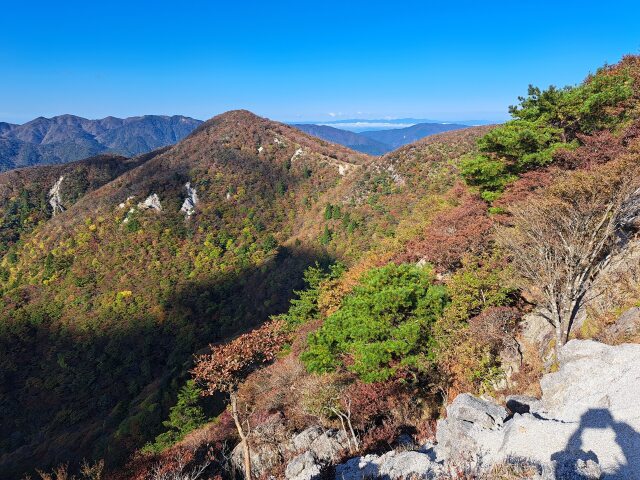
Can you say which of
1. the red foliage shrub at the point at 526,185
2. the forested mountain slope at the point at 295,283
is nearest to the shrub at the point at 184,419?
the forested mountain slope at the point at 295,283

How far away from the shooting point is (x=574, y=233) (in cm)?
1191

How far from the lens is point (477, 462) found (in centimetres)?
889

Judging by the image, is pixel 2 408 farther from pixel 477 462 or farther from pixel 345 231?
pixel 477 462

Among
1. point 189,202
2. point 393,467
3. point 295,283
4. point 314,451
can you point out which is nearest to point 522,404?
A: point 393,467

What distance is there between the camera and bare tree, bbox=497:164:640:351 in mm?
11656

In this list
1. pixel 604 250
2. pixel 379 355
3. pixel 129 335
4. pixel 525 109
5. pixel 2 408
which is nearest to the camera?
pixel 604 250

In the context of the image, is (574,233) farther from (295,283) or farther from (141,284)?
(141,284)

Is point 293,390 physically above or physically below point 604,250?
below

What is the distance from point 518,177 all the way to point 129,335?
222 ft

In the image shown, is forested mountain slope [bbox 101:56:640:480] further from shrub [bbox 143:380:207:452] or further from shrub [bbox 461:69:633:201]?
shrub [bbox 143:380:207:452]

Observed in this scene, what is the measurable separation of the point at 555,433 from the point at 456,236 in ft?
Answer: 42.1

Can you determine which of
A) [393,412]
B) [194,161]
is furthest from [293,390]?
[194,161]

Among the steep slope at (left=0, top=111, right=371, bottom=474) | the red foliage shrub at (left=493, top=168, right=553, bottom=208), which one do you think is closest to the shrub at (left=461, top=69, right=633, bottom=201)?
the red foliage shrub at (left=493, top=168, right=553, bottom=208)

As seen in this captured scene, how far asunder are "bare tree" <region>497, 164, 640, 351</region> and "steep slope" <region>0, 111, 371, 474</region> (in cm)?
3607
